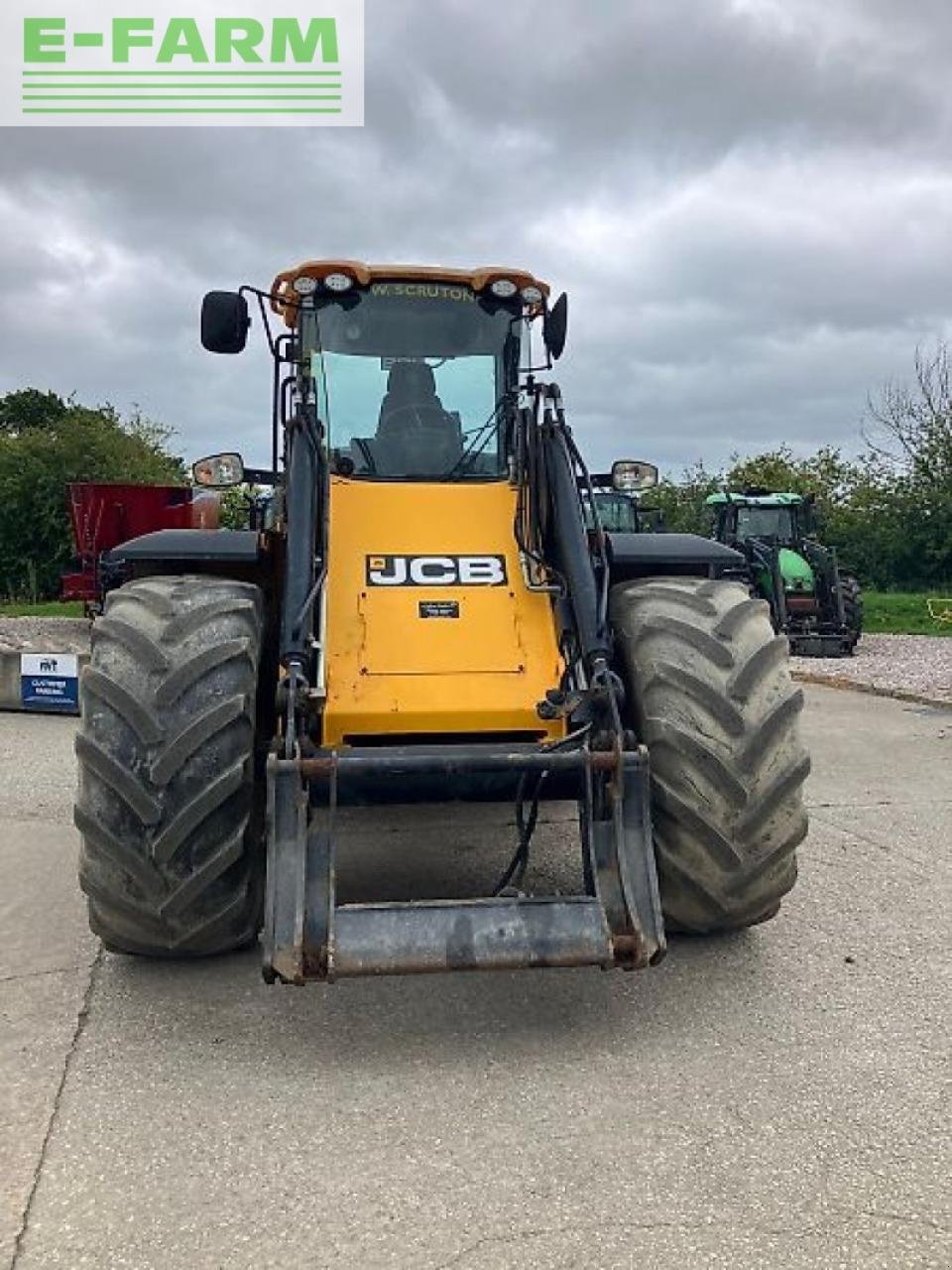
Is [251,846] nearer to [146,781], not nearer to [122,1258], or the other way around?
[146,781]

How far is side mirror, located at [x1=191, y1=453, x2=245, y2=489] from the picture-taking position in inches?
194

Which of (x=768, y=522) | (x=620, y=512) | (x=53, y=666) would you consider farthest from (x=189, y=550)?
(x=768, y=522)

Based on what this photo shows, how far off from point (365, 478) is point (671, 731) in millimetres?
1767

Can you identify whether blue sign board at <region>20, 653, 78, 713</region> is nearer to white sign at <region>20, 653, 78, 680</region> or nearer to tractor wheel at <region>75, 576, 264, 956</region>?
white sign at <region>20, 653, 78, 680</region>

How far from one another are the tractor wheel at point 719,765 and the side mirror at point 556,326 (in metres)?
1.60

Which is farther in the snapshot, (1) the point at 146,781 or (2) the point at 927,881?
(2) the point at 927,881

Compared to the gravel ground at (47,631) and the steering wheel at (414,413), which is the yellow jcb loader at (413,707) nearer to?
the steering wheel at (414,413)

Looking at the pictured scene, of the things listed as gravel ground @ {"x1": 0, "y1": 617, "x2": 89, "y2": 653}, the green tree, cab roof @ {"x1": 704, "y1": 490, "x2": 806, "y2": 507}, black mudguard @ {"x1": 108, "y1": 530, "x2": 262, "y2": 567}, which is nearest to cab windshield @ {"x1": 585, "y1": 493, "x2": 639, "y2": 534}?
cab roof @ {"x1": 704, "y1": 490, "x2": 806, "y2": 507}

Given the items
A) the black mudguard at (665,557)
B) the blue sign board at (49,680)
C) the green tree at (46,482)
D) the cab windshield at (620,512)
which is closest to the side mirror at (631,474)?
the black mudguard at (665,557)

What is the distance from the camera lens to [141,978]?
3998 millimetres

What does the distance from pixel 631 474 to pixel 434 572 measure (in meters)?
1.31

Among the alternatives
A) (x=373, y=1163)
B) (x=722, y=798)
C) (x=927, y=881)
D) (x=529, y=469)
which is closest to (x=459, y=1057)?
(x=373, y=1163)

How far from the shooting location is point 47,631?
61.7ft

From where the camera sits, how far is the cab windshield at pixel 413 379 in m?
4.91
